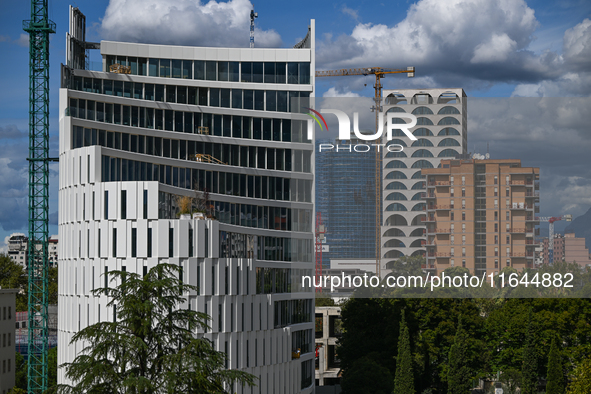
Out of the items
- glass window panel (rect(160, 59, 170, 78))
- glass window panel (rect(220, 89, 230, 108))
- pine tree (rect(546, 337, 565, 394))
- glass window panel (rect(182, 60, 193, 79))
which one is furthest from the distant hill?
glass window panel (rect(160, 59, 170, 78))

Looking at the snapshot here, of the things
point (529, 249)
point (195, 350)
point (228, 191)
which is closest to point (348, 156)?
point (529, 249)

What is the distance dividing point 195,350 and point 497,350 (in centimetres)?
5619

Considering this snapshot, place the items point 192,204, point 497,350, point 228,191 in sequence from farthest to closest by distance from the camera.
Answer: point 497,350 → point 228,191 → point 192,204

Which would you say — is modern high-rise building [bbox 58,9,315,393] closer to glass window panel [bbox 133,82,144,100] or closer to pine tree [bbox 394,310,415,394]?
glass window panel [bbox 133,82,144,100]

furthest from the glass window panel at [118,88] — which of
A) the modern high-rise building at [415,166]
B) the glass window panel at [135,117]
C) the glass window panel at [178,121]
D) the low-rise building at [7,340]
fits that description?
the modern high-rise building at [415,166]

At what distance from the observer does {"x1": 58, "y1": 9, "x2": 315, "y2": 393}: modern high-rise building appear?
48.2 meters

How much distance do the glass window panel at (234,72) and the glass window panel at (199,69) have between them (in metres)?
2.49

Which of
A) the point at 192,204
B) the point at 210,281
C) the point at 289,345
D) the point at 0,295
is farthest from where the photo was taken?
the point at 0,295

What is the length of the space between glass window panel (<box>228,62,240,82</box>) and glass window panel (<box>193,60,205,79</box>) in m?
2.49

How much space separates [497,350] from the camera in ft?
241

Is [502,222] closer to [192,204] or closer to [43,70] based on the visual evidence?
[192,204]

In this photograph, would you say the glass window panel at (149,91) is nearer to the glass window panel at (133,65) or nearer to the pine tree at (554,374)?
the glass window panel at (133,65)

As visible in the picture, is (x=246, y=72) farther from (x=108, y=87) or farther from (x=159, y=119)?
(x=108, y=87)

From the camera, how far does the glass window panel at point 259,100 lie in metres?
65.9
